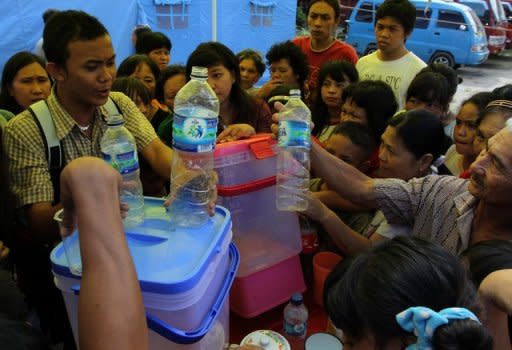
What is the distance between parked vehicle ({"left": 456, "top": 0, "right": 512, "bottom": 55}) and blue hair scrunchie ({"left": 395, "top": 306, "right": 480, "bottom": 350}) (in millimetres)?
14158

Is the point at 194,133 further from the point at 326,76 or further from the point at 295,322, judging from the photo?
the point at 326,76

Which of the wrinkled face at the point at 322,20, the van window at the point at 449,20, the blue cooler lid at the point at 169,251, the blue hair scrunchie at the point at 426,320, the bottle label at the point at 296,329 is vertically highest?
the van window at the point at 449,20

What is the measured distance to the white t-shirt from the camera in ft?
10.7

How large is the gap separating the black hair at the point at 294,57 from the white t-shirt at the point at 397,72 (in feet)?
1.83

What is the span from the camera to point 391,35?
337 cm

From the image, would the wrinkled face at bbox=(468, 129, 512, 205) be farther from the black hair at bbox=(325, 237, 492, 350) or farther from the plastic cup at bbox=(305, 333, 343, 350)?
the plastic cup at bbox=(305, 333, 343, 350)

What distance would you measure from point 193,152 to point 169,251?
30cm

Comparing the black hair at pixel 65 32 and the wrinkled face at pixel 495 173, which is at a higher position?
the black hair at pixel 65 32

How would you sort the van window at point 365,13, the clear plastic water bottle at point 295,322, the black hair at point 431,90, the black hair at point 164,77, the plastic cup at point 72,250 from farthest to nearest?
the van window at point 365,13, the black hair at point 164,77, the black hair at point 431,90, the clear plastic water bottle at point 295,322, the plastic cup at point 72,250

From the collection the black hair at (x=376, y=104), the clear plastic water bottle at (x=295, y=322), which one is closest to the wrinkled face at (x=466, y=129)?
the black hair at (x=376, y=104)

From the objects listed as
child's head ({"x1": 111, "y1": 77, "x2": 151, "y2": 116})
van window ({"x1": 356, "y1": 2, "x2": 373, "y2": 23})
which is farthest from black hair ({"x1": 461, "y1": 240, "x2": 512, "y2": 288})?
van window ({"x1": 356, "y1": 2, "x2": 373, "y2": 23})

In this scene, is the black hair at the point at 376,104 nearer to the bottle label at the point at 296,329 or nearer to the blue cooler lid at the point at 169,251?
the bottle label at the point at 296,329

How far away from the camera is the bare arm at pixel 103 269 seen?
2.36 feet

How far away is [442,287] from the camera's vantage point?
0.83 metres
